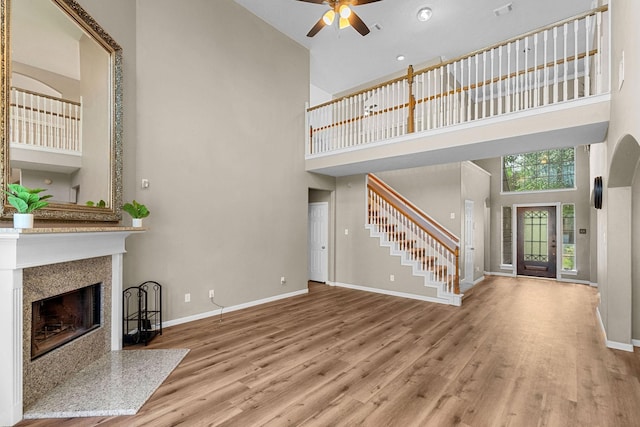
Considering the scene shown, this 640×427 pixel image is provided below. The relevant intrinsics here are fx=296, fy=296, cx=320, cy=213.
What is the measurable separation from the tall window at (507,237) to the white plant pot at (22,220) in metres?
9.76

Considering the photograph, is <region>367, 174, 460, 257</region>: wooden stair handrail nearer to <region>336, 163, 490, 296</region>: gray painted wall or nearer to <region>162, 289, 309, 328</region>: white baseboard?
<region>336, 163, 490, 296</region>: gray painted wall

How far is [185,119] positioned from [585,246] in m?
9.40

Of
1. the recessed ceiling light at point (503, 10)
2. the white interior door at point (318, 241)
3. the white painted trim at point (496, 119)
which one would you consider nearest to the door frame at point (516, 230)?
the recessed ceiling light at point (503, 10)

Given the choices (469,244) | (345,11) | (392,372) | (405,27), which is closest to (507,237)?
(469,244)

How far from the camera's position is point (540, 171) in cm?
818

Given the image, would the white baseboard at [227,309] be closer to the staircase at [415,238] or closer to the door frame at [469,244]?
the staircase at [415,238]

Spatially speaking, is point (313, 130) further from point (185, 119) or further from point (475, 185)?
point (475, 185)

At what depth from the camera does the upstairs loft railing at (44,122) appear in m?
2.28

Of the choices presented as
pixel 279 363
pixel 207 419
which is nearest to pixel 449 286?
pixel 279 363

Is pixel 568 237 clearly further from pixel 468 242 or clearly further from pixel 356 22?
pixel 356 22

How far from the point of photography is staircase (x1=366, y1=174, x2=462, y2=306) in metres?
5.43

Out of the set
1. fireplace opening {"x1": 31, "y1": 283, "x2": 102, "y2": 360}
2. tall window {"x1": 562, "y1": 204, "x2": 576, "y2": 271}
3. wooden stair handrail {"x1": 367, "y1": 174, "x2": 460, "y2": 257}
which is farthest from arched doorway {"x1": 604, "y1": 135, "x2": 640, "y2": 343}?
fireplace opening {"x1": 31, "y1": 283, "x2": 102, "y2": 360}

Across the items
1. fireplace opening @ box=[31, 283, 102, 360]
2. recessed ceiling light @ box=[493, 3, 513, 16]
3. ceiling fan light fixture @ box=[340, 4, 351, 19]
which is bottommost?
fireplace opening @ box=[31, 283, 102, 360]

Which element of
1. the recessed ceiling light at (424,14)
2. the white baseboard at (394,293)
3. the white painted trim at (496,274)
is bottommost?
the white painted trim at (496,274)
